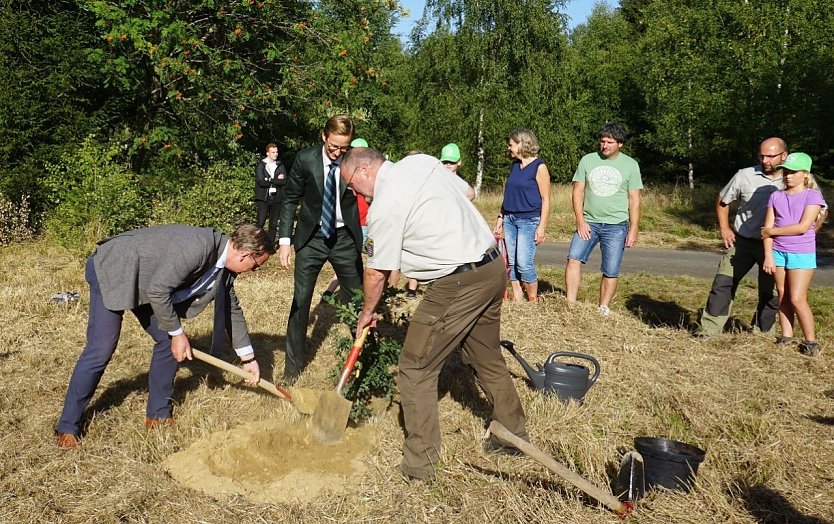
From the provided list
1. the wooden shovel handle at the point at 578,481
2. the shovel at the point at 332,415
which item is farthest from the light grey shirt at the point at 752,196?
the shovel at the point at 332,415

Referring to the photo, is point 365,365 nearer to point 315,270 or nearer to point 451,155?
point 315,270

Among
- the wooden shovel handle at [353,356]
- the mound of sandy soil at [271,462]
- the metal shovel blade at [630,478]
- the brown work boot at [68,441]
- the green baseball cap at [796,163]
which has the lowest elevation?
the mound of sandy soil at [271,462]

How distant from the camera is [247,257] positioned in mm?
4328

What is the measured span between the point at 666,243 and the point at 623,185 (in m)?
9.34

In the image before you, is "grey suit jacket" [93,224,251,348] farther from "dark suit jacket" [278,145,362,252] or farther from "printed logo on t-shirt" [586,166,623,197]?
"printed logo on t-shirt" [586,166,623,197]

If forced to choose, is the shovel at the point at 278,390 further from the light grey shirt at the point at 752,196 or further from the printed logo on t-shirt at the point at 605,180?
the light grey shirt at the point at 752,196

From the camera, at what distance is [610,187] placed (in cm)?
739

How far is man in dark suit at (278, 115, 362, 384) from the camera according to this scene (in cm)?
537

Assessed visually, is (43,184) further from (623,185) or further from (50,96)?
(623,185)

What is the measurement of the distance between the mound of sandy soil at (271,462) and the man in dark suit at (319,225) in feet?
3.50

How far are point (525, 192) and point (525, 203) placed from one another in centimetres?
11

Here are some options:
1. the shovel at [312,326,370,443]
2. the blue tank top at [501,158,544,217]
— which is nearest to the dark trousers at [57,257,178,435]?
the shovel at [312,326,370,443]

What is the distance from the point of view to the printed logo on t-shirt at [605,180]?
7387 mm

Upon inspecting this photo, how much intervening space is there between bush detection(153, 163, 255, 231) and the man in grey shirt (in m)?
8.29
